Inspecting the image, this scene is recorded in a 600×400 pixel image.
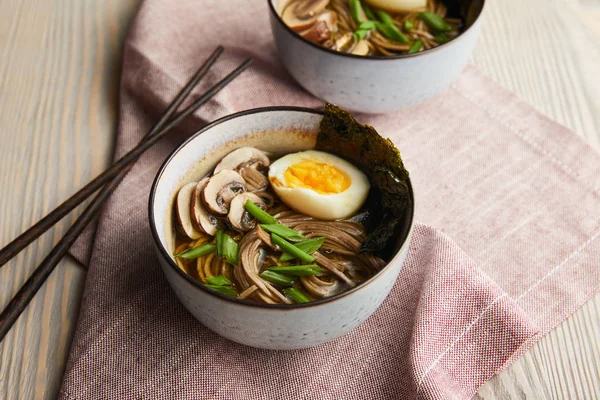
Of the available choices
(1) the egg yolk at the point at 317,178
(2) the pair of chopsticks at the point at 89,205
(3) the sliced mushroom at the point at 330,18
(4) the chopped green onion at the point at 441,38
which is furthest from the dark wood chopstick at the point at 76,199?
(4) the chopped green onion at the point at 441,38

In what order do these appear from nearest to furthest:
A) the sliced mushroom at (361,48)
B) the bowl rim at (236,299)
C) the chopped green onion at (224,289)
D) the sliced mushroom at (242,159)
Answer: the bowl rim at (236,299) → the chopped green onion at (224,289) → the sliced mushroom at (242,159) → the sliced mushroom at (361,48)

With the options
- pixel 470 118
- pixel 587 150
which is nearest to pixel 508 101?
pixel 470 118

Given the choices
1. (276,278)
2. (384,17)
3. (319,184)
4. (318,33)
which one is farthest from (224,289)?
(384,17)

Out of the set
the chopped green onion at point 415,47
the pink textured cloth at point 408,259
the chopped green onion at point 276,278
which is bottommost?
the pink textured cloth at point 408,259

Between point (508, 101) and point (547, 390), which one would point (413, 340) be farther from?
point (508, 101)

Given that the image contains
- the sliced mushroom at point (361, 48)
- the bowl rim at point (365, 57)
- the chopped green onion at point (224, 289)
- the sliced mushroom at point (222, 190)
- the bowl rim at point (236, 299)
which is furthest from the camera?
the sliced mushroom at point (361, 48)

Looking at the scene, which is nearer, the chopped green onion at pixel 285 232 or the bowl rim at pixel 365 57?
the chopped green onion at pixel 285 232

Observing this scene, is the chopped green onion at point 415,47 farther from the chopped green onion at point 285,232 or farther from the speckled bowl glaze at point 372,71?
the chopped green onion at point 285,232
